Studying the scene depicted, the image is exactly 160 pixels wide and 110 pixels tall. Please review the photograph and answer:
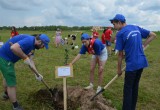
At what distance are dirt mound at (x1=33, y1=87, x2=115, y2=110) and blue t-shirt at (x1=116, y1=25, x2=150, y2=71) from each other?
1.17m

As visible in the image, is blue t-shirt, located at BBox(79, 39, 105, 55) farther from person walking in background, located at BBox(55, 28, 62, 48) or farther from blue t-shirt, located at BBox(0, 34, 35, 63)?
person walking in background, located at BBox(55, 28, 62, 48)

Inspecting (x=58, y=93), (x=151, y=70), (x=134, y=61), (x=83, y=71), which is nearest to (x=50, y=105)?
(x=58, y=93)

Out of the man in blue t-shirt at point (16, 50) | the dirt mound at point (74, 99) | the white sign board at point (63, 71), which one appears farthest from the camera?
the dirt mound at point (74, 99)

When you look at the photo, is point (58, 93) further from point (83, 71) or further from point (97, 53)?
point (83, 71)

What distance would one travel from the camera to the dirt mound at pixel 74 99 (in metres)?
6.07

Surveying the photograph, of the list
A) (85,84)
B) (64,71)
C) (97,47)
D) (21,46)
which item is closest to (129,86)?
(64,71)

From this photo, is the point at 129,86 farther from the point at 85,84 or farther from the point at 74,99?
the point at 85,84

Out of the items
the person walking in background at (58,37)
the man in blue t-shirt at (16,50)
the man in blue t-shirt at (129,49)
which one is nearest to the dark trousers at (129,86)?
the man in blue t-shirt at (129,49)

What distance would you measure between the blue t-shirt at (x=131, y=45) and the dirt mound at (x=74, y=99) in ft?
3.85

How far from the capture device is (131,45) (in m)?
5.35

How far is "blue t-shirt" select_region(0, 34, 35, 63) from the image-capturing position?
5.44 m

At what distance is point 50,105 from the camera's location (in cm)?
656

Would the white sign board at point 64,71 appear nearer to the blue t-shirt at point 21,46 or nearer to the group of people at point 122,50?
the group of people at point 122,50

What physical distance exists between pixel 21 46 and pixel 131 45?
2043 millimetres
